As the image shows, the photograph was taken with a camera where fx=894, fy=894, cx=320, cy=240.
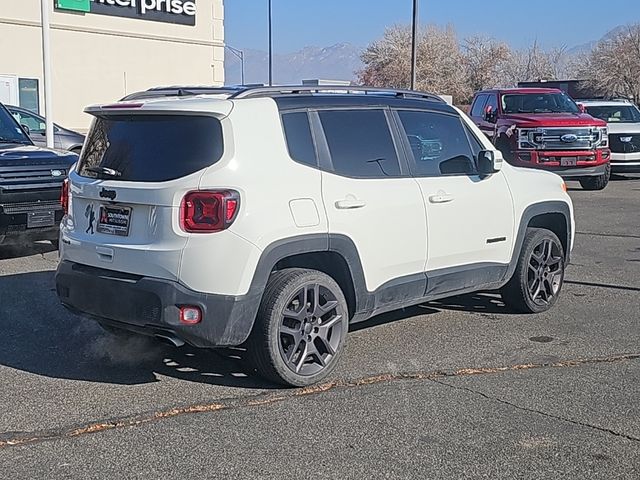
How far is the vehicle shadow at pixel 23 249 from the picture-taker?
10.3 meters

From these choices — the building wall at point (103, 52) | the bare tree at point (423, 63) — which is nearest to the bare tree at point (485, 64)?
the bare tree at point (423, 63)

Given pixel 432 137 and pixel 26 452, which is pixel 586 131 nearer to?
pixel 432 137

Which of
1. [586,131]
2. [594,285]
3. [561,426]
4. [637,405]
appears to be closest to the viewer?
[561,426]

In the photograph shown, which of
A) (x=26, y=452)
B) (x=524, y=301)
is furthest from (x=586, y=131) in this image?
(x=26, y=452)

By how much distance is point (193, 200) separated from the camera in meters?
5.07

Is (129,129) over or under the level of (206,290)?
over

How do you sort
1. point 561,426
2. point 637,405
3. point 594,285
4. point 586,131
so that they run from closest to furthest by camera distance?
point 561,426 → point 637,405 → point 594,285 → point 586,131

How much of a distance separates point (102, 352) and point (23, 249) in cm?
491

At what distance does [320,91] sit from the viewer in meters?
5.97

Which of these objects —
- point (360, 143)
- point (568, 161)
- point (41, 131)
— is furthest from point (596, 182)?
point (360, 143)

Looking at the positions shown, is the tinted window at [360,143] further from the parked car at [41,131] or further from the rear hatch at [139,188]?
the parked car at [41,131]

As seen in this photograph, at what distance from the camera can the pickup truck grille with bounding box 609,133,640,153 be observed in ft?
68.2

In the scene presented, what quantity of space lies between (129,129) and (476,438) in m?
2.82

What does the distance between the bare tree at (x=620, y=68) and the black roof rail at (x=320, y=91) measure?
54.5 meters
